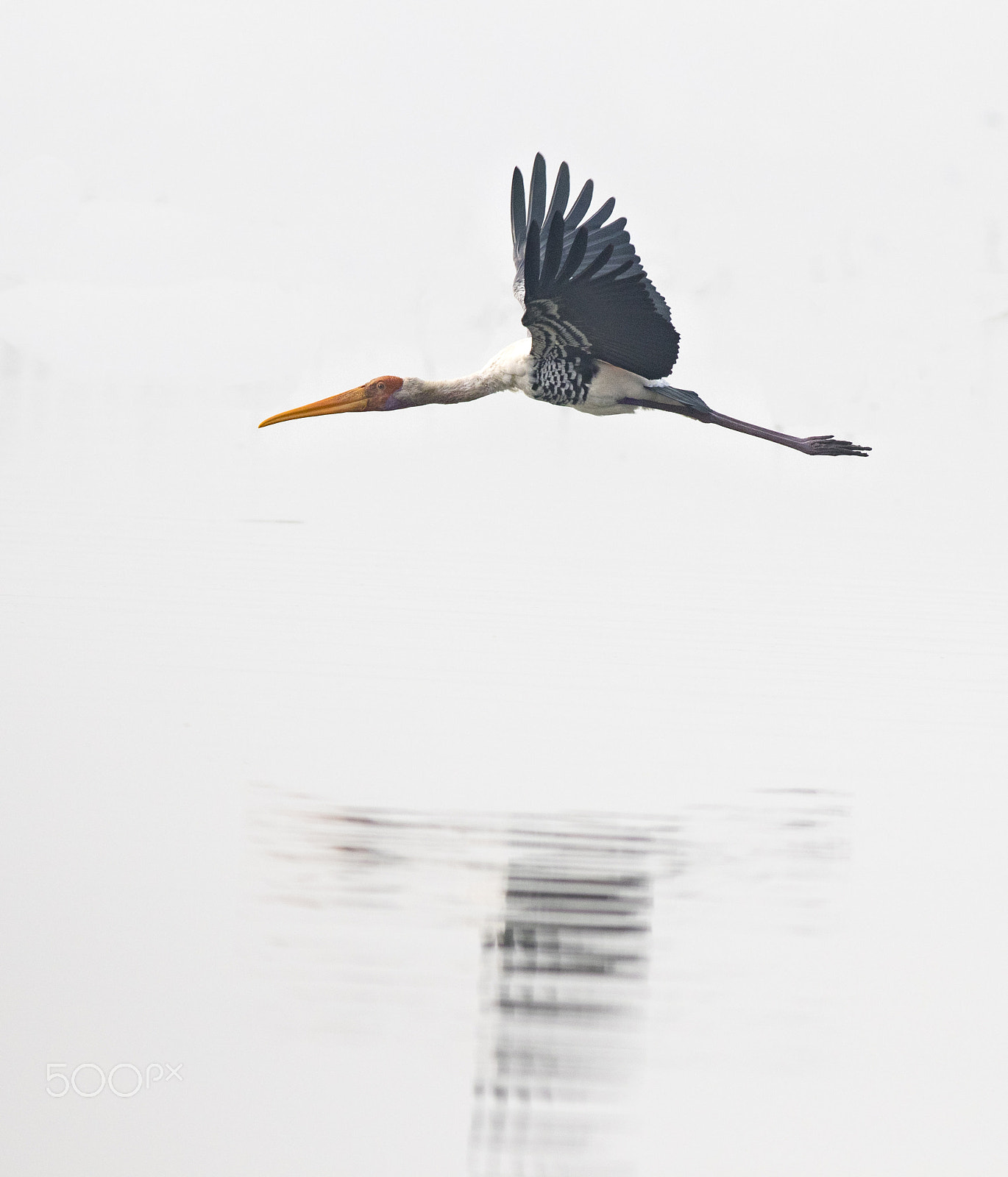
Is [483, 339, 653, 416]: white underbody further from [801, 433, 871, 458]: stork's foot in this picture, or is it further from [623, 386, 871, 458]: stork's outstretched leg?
[801, 433, 871, 458]: stork's foot

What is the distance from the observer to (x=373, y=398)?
1625 cm

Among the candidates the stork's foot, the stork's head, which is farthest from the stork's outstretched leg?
the stork's head

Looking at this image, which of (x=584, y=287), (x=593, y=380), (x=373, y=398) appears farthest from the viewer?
(x=373, y=398)

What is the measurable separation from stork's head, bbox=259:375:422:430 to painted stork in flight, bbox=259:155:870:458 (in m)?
0.42

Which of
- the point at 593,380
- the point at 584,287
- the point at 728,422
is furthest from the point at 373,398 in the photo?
the point at 584,287

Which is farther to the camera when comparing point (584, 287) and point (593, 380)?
point (593, 380)

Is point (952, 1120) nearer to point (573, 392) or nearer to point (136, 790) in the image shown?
point (136, 790)

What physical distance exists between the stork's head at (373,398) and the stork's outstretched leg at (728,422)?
236 cm

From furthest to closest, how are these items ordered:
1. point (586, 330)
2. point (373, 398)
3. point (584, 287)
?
point (373, 398)
point (586, 330)
point (584, 287)

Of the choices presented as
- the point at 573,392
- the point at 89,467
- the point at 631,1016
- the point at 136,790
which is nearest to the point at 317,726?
the point at 136,790

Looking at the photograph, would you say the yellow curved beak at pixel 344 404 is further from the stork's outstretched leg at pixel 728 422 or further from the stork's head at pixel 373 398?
the stork's outstretched leg at pixel 728 422

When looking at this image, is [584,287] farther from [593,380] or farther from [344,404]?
[344,404]

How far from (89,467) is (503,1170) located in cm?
2798

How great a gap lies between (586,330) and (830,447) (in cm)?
219
